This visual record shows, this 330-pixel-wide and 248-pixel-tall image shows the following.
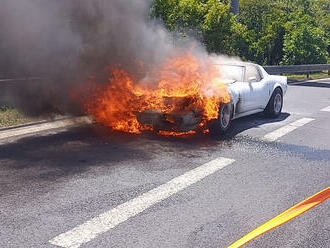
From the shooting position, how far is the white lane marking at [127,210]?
3.85m

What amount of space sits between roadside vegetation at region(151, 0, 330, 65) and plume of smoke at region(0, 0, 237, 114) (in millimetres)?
5117

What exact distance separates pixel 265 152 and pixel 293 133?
1923 millimetres

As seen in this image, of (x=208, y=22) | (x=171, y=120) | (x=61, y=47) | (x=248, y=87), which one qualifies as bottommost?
(x=171, y=120)

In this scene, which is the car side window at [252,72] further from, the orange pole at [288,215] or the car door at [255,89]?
the orange pole at [288,215]

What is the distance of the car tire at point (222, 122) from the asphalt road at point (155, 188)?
0.19 metres

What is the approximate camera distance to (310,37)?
30375mm

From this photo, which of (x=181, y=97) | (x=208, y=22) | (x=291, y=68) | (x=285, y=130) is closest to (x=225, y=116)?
(x=181, y=97)

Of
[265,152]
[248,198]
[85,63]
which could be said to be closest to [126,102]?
[85,63]

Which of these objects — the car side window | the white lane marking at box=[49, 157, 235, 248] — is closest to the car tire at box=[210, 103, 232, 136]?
the car side window

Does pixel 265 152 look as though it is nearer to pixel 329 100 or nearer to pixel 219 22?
pixel 329 100

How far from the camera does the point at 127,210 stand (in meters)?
4.56

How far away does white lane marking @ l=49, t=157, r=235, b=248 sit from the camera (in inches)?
152

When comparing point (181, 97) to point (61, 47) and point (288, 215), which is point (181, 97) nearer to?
point (61, 47)

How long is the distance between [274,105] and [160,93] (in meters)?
3.72
